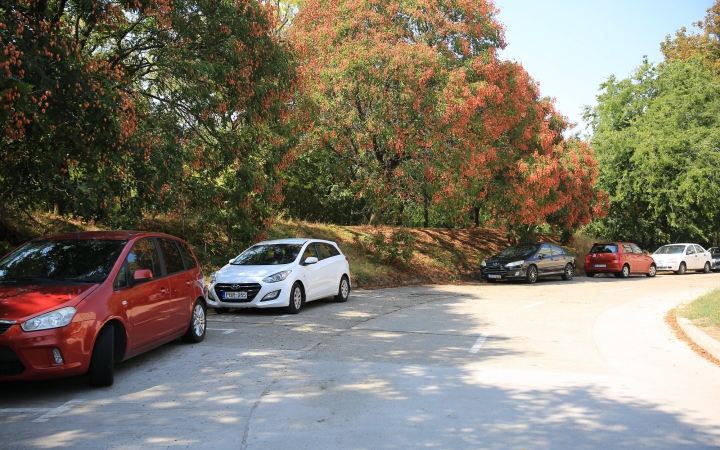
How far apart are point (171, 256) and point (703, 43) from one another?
163 feet

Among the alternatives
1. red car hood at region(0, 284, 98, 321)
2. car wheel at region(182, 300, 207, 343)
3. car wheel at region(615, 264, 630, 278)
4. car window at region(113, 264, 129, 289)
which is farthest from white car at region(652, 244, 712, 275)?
red car hood at region(0, 284, 98, 321)

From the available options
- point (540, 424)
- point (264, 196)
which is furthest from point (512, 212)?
point (540, 424)

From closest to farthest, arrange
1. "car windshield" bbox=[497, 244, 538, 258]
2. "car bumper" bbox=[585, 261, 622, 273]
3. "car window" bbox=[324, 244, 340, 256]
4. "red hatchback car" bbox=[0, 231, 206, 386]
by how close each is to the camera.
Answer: "red hatchback car" bbox=[0, 231, 206, 386] → "car window" bbox=[324, 244, 340, 256] → "car windshield" bbox=[497, 244, 538, 258] → "car bumper" bbox=[585, 261, 622, 273]

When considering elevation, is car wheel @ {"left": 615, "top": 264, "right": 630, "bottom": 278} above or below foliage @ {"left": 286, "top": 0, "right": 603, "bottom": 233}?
below

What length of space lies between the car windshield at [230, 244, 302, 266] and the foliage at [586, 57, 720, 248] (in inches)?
1078

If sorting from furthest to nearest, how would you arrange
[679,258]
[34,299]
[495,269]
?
[679,258] → [495,269] → [34,299]

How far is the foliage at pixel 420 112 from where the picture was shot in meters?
20.6

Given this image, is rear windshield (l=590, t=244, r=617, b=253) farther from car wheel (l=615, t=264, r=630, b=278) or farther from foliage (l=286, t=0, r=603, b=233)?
foliage (l=286, t=0, r=603, b=233)

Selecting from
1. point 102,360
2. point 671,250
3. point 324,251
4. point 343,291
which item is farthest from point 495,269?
point 102,360

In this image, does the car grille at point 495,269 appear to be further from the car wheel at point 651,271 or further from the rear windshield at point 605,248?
the car wheel at point 651,271

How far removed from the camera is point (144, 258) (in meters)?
8.38

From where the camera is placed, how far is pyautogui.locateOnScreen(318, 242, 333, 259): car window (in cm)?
1490

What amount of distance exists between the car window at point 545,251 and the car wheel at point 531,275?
0.78 metres

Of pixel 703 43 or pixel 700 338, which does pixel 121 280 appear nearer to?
pixel 700 338
